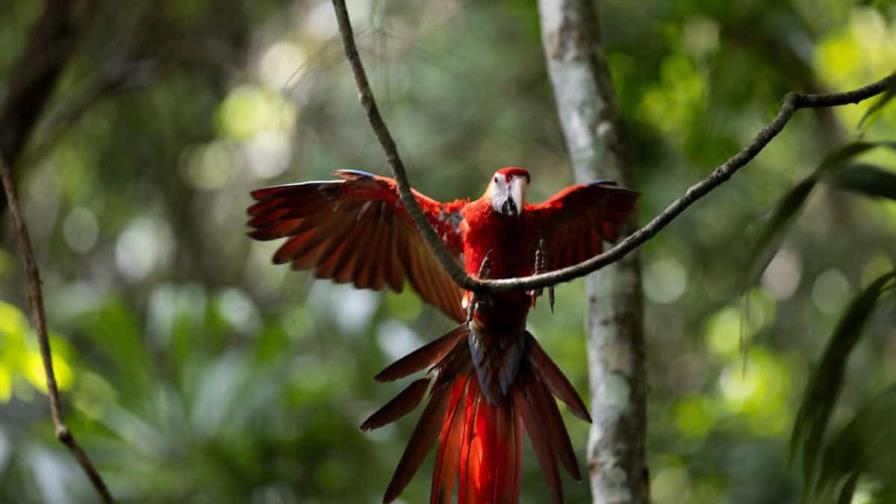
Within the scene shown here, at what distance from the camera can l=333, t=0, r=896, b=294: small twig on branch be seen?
1173 millimetres

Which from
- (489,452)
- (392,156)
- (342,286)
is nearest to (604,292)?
(489,452)

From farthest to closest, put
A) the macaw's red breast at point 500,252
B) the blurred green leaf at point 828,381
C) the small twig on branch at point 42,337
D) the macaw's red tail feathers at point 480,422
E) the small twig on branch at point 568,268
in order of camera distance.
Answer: the macaw's red breast at point 500,252, the macaw's red tail feathers at point 480,422, the small twig on branch at point 42,337, the blurred green leaf at point 828,381, the small twig on branch at point 568,268

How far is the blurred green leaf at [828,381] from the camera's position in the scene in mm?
1289

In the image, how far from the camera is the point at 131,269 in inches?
196

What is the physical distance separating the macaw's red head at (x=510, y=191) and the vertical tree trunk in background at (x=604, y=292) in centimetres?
29

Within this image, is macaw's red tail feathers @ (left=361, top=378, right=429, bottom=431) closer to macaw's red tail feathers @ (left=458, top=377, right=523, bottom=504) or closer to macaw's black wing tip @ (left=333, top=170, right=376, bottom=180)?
macaw's red tail feathers @ (left=458, top=377, right=523, bottom=504)

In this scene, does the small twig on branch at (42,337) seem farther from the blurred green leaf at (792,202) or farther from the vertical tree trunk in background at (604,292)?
the blurred green leaf at (792,202)

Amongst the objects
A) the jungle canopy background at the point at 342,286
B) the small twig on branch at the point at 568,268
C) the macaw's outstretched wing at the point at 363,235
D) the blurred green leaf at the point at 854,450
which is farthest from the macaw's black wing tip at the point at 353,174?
the blurred green leaf at the point at 854,450

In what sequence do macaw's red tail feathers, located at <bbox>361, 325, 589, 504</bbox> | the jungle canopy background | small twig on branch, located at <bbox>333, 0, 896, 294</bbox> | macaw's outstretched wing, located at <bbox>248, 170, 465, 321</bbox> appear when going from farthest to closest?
the jungle canopy background < macaw's outstretched wing, located at <bbox>248, 170, 465, 321</bbox> < macaw's red tail feathers, located at <bbox>361, 325, 589, 504</bbox> < small twig on branch, located at <bbox>333, 0, 896, 294</bbox>

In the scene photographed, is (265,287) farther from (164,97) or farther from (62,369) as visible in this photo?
(62,369)

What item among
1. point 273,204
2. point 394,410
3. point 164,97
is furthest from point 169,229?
point 394,410

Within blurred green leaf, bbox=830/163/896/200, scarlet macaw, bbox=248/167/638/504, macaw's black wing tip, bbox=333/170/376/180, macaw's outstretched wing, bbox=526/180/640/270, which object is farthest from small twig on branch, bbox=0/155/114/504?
blurred green leaf, bbox=830/163/896/200

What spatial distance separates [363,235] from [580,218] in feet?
1.39

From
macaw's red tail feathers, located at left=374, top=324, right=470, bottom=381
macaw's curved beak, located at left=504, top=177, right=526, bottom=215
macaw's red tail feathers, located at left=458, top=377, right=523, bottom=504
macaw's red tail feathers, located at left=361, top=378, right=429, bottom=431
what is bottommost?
macaw's red tail feathers, located at left=458, top=377, right=523, bottom=504
